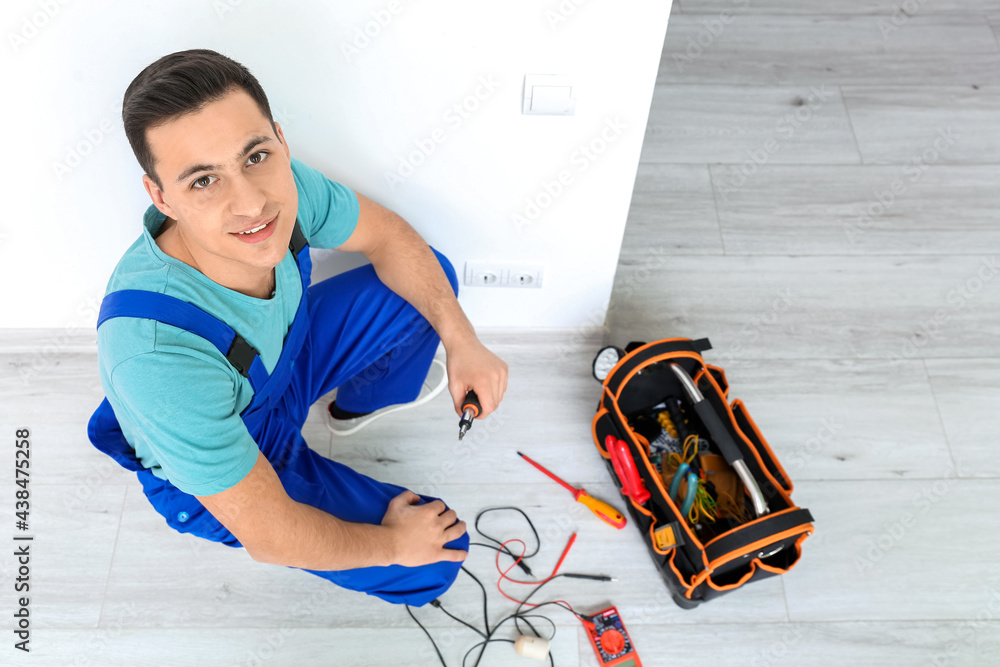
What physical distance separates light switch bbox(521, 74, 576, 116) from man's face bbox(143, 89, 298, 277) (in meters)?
0.48

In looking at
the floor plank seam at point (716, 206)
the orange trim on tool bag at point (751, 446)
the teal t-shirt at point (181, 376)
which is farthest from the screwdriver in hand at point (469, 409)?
the floor plank seam at point (716, 206)

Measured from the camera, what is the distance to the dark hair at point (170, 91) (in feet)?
3.51

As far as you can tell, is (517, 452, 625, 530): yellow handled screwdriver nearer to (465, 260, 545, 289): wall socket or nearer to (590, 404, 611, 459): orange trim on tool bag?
(590, 404, 611, 459): orange trim on tool bag

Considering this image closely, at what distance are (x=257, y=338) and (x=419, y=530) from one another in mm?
483

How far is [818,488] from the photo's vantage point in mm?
1848

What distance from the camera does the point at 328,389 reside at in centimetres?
172

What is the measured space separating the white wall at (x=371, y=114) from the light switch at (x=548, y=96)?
0.02 metres

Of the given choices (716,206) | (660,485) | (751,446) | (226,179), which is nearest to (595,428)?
(660,485)

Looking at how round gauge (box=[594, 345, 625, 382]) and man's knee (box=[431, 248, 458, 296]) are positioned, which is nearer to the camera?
man's knee (box=[431, 248, 458, 296])

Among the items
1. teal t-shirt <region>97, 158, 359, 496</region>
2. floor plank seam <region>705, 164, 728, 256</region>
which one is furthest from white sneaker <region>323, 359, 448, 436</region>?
floor plank seam <region>705, 164, 728, 256</region>

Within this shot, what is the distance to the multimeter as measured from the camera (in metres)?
1.60

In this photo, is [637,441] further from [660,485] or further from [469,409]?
[469,409]

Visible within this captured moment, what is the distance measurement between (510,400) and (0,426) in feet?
4.20

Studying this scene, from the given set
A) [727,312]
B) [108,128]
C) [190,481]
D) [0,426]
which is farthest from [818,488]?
[0,426]
